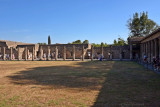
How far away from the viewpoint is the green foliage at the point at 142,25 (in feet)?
141

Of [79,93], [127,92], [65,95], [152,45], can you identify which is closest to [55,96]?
[65,95]

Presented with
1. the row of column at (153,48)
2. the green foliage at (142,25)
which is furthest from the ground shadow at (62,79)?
the green foliage at (142,25)

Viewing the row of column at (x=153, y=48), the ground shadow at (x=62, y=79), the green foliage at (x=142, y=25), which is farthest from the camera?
the green foliage at (x=142, y=25)

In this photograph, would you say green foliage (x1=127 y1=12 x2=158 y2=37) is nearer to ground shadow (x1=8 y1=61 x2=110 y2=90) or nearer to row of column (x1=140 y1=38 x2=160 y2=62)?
row of column (x1=140 y1=38 x2=160 y2=62)

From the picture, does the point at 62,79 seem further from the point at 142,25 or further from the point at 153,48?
the point at 142,25

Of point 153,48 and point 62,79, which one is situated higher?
point 153,48

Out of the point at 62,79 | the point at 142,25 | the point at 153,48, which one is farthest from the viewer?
the point at 142,25

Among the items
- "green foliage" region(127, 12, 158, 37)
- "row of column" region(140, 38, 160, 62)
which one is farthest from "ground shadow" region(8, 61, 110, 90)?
"green foliage" region(127, 12, 158, 37)

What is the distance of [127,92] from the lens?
228 inches

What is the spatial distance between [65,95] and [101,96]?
1.25 metres

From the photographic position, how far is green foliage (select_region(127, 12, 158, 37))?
42.8 m

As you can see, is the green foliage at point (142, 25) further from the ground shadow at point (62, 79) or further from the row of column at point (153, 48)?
the ground shadow at point (62, 79)

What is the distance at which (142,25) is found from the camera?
43.6m

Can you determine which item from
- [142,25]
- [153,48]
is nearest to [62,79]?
[153,48]
